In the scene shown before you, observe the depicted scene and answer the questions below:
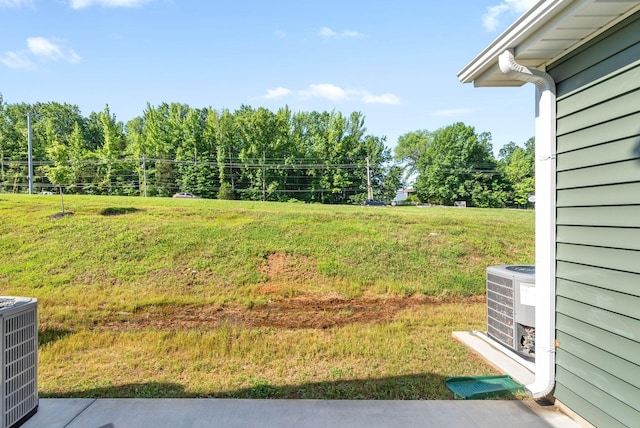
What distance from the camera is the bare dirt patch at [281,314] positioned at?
199 inches

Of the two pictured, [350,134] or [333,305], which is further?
[350,134]

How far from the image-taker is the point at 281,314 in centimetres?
565

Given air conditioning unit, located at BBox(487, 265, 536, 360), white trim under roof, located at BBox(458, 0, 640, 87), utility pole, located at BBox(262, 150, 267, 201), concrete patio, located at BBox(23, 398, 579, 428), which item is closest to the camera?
white trim under roof, located at BBox(458, 0, 640, 87)

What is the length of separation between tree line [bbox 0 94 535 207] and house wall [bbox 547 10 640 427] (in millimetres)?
26882

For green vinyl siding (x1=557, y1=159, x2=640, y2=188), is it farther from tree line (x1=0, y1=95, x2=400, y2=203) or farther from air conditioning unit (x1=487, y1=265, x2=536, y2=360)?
tree line (x1=0, y1=95, x2=400, y2=203)

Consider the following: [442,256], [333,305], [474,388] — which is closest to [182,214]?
[333,305]

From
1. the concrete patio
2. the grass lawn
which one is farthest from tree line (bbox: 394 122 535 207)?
the concrete patio

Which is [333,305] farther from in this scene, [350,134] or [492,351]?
[350,134]

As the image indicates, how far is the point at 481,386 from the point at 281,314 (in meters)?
3.37

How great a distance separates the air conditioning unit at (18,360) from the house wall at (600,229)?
348 centimetres

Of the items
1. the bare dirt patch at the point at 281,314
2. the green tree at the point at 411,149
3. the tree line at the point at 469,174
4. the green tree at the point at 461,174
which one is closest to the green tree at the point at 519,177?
the tree line at the point at 469,174

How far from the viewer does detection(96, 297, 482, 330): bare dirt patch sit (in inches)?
199

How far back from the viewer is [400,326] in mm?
4684

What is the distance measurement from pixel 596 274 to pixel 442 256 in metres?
6.58
